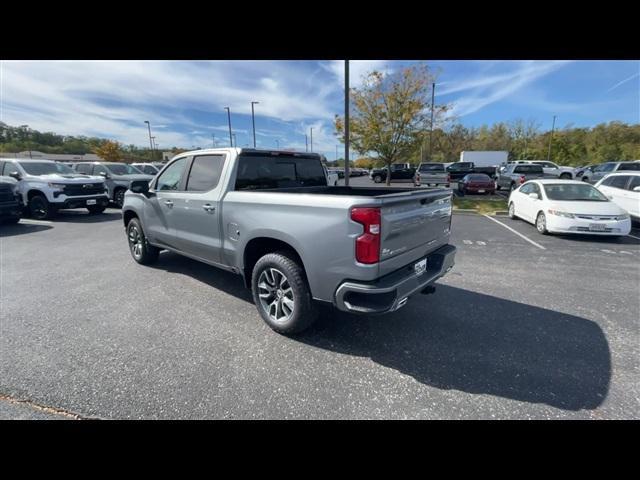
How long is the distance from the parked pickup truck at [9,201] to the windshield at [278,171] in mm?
10451

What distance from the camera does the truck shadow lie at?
2387mm

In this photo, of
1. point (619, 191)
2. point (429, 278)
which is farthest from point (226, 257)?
point (619, 191)

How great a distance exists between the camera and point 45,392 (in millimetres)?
2346

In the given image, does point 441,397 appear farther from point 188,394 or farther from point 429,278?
point 188,394

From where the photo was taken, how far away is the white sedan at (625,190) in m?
7.80

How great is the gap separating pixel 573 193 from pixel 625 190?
200 cm

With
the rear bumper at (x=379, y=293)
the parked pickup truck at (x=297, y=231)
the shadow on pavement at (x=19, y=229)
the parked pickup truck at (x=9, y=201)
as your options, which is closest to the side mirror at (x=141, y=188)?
the parked pickup truck at (x=297, y=231)

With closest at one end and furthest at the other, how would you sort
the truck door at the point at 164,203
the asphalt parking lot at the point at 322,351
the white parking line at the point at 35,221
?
the asphalt parking lot at the point at 322,351
the truck door at the point at 164,203
the white parking line at the point at 35,221

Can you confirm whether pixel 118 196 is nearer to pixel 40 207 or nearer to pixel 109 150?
pixel 40 207

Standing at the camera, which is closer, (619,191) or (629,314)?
(629,314)

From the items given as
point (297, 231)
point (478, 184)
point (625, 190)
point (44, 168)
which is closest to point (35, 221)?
point (44, 168)

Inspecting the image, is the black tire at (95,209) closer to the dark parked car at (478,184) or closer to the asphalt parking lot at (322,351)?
the asphalt parking lot at (322,351)

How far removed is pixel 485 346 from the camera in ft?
9.63
